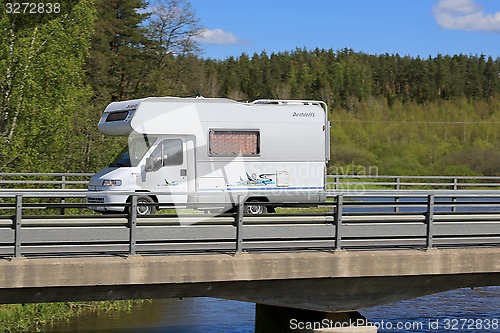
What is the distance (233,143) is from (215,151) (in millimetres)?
540

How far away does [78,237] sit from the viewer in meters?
15.8

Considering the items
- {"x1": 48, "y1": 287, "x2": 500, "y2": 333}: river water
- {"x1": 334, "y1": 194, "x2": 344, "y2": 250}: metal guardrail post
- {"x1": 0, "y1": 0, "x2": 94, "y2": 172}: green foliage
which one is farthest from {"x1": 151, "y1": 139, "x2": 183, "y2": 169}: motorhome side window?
{"x1": 0, "y1": 0, "x2": 94, "y2": 172}: green foliage

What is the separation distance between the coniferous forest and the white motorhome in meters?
10.5

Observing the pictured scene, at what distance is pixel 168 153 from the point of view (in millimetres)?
22141

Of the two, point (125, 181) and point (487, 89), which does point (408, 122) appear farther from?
point (125, 181)

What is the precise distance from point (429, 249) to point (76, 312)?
11398 millimetres

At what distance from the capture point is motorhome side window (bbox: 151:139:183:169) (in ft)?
72.2

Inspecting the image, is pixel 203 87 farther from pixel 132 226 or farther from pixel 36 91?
pixel 132 226

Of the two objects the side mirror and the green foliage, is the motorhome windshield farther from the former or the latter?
the green foliage

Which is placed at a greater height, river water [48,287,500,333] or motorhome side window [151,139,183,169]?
motorhome side window [151,139,183,169]

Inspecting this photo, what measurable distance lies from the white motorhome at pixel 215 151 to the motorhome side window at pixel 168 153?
0.02 meters

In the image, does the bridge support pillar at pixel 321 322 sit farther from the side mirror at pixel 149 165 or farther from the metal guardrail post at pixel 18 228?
the side mirror at pixel 149 165

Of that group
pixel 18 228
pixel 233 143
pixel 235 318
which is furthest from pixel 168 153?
pixel 18 228

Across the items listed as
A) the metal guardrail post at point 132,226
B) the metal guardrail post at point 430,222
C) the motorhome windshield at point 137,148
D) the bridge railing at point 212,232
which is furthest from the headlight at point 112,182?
the metal guardrail post at point 430,222
